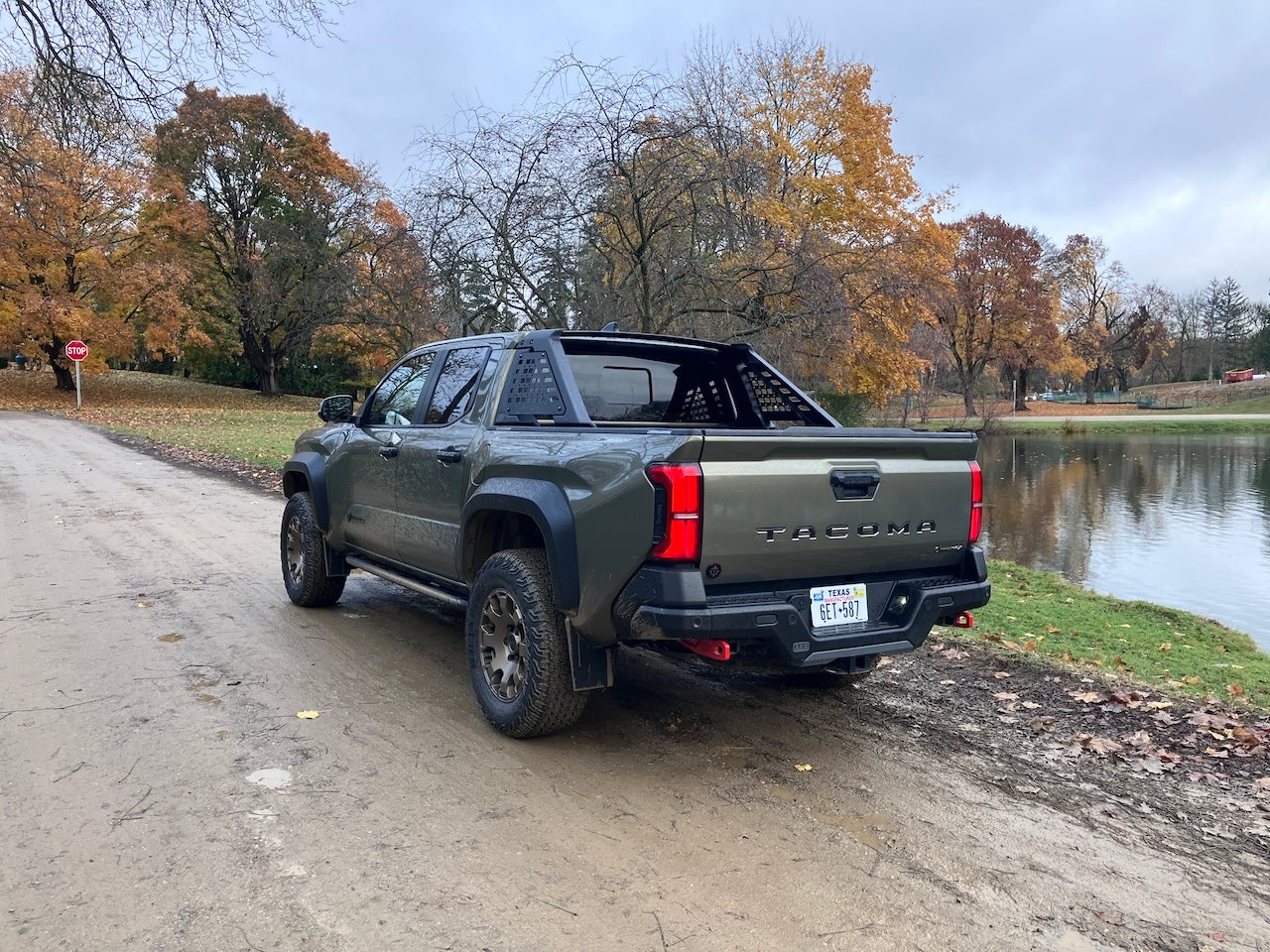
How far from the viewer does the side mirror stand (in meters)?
6.45

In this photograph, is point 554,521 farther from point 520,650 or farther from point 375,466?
point 375,466

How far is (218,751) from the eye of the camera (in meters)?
4.12

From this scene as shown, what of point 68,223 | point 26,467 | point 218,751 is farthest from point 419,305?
point 68,223

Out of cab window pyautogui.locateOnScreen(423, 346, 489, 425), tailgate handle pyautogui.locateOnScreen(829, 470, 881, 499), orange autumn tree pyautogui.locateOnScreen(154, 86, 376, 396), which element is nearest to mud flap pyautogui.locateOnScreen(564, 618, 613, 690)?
tailgate handle pyautogui.locateOnScreen(829, 470, 881, 499)

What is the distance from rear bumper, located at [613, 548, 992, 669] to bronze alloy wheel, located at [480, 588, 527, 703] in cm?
63

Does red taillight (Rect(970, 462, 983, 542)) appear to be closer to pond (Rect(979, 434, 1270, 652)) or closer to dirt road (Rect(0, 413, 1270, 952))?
dirt road (Rect(0, 413, 1270, 952))

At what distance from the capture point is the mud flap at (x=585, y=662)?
4086 mm

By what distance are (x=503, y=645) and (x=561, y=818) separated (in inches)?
42.7

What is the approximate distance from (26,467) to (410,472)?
14490 millimetres

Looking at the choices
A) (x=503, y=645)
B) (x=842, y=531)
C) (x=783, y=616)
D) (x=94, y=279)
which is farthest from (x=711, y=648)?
(x=94, y=279)

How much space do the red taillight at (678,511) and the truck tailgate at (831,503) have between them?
4 centimetres

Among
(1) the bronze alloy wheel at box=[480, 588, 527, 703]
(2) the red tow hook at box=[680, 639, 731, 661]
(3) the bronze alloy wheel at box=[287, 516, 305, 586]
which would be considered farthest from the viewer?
(3) the bronze alloy wheel at box=[287, 516, 305, 586]

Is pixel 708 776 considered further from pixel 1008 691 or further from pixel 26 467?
pixel 26 467

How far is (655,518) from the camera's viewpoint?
11.8 ft
